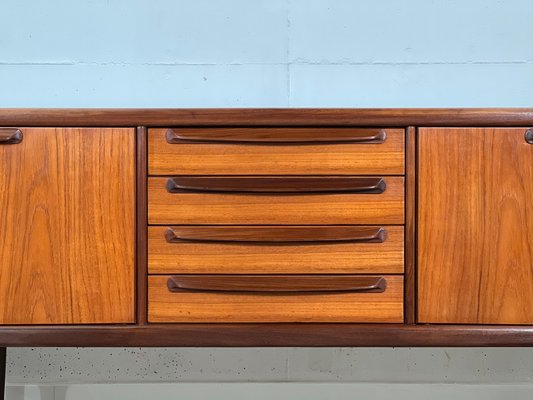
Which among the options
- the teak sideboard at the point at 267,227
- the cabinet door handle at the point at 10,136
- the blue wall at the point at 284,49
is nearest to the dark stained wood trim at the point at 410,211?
the teak sideboard at the point at 267,227

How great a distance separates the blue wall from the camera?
1647mm

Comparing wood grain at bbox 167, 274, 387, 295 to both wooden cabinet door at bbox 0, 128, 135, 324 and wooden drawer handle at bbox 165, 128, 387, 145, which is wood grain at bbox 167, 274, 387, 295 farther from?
wooden drawer handle at bbox 165, 128, 387, 145

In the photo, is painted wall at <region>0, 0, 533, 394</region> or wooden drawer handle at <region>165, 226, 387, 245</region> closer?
wooden drawer handle at <region>165, 226, 387, 245</region>

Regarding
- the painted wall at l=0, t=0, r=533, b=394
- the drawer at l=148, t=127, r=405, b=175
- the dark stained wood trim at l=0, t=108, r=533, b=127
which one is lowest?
the drawer at l=148, t=127, r=405, b=175

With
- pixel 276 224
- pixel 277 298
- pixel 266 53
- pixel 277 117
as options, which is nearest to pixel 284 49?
pixel 266 53

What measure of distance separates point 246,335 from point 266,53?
780mm

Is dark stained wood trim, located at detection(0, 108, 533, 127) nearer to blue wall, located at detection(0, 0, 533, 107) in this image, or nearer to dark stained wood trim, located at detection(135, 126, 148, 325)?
dark stained wood trim, located at detection(135, 126, 148, 325)

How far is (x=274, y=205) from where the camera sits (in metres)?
1.20

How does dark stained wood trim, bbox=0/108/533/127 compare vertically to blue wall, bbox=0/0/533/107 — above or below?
below

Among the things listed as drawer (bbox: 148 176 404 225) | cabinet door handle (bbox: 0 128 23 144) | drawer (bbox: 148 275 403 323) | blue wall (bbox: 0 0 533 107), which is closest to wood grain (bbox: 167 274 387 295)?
drawer (bbox: 148 275 403 323)

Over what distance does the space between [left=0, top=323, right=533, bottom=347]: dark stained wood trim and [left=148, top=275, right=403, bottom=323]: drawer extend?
0.06ft

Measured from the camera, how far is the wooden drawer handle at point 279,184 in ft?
3.90

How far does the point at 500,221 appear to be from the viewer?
119cm

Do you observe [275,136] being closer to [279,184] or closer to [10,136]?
[279,184]
